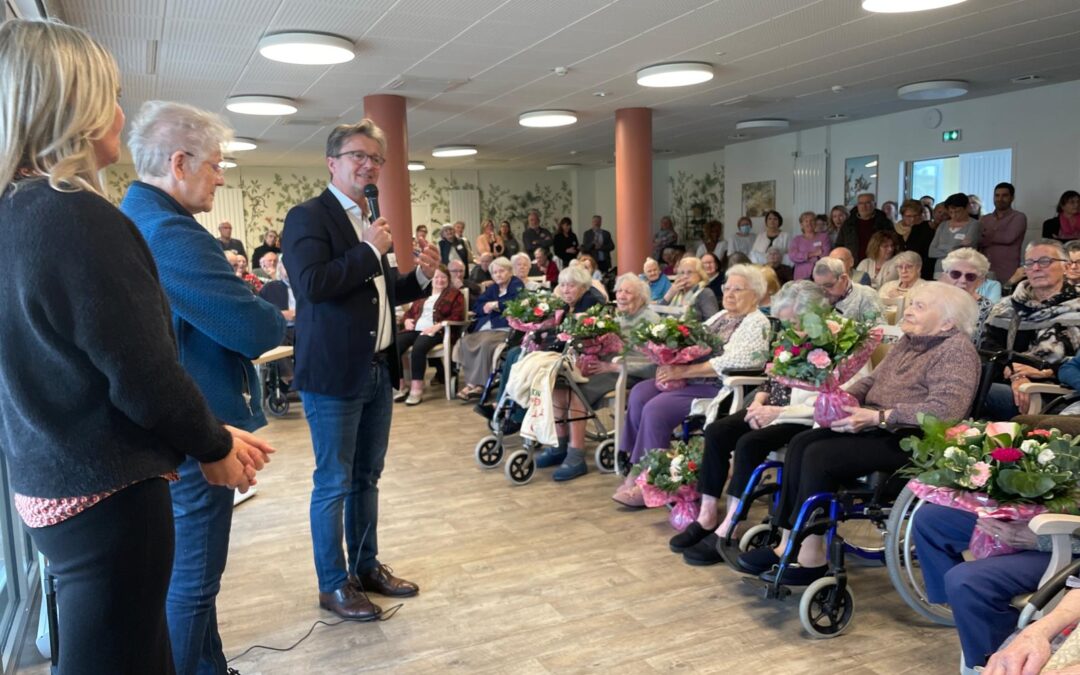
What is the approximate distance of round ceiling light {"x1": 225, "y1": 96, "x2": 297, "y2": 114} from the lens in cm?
816

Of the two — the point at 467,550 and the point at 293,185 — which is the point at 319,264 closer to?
the point at 467,550

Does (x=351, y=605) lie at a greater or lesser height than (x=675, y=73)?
lesser

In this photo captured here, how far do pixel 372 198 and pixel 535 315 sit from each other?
249 centimetres

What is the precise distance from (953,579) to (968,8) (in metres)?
5.07

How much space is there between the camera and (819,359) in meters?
2.99

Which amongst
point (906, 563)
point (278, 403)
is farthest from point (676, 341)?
point (278, 403)

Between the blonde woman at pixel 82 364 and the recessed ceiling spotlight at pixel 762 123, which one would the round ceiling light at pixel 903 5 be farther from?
the recessed ceiling spotlight at pixel 762 123

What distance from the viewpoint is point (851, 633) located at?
9.29 feet

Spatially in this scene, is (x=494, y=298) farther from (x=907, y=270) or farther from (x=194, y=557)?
(x=194, y=557)

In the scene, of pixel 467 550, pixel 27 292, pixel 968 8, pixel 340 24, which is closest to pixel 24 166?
pixel 27 292

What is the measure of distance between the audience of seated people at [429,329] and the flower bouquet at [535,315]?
77.2 inches

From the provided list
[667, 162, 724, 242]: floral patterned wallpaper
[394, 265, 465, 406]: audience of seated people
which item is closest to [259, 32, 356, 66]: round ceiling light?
[394, 265, 465, 406]: audience of seated people

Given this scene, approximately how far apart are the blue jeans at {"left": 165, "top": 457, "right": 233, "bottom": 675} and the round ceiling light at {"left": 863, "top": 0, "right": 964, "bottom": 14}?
5.12 m

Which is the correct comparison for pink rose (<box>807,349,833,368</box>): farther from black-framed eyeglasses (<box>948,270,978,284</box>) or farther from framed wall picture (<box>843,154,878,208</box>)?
framed wall picture (<box>843,154,878,208</box>)
